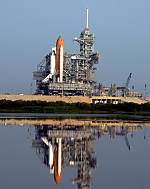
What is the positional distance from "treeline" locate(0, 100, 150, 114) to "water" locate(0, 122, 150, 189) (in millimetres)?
44669

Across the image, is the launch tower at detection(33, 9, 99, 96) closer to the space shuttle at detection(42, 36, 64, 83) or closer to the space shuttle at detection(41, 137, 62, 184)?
the space shuttle at detection(42, 36, 64, 83)

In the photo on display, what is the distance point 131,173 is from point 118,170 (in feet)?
1.80

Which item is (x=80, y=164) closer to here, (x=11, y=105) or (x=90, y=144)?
(x=90, y=144)

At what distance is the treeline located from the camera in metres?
70.1

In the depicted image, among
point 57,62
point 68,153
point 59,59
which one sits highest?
point 59,59

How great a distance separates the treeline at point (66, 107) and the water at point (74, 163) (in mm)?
44669

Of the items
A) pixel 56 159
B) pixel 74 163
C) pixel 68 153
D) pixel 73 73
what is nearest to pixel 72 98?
pixel 73 73

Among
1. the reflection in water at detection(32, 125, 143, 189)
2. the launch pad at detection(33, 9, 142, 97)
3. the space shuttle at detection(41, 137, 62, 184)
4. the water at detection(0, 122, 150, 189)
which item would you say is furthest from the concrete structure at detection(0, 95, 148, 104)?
the space shuttle at detection(41, 137, 62, 184)

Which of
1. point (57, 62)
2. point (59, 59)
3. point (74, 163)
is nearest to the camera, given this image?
point (74, 163)

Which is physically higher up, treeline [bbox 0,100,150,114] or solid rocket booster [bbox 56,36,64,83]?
solid rocket booster [bbox 56,36,64,83]

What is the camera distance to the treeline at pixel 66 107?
70062 mm

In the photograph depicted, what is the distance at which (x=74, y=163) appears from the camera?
16438mm

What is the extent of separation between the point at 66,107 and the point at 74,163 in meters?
55.5

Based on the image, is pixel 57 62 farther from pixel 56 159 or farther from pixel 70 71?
pixel 56 159
